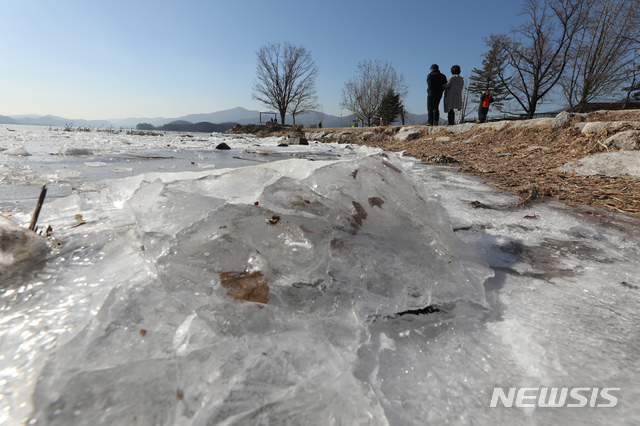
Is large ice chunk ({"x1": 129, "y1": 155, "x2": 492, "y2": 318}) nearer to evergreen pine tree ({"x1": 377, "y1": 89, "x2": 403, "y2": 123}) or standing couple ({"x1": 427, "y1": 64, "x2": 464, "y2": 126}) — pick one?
standing couple ({"x1": 427, "y1": 64, "x2": 464, "y2": 126})

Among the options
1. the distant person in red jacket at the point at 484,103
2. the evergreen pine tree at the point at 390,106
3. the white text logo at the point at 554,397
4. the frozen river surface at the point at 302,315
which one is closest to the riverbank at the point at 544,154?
the frozen river surface at the point at 302,315

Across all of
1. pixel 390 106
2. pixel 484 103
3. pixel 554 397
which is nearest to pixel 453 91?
pixel 484 103

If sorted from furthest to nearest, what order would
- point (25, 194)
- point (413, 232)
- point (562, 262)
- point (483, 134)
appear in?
point (483, 134), point (25, 194), point (562, 262), point (413, 232)

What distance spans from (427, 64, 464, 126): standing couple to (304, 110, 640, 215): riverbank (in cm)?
108

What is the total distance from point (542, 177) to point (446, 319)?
3.09 metres

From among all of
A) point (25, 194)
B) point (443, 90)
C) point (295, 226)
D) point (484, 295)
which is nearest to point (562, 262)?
point (484, 295)

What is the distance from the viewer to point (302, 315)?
686mm

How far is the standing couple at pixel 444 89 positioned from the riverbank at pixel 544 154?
1.08 metres

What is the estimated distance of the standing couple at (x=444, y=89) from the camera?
845 centimetres

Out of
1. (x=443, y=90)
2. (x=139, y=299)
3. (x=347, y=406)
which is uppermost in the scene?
(x=443, y=90)

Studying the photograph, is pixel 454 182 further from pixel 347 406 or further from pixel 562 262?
pixel 347 406

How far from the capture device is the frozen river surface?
50 centimetres

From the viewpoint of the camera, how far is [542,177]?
2980 millimetres

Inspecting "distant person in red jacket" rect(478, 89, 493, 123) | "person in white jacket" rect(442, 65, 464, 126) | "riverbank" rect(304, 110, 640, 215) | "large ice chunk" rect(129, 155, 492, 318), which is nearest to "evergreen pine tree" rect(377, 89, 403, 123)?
"distant person in red jacket" rect(478, 89, 493, 123)
